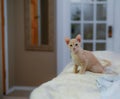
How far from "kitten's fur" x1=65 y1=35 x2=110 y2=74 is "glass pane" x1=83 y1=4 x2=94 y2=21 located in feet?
7.51

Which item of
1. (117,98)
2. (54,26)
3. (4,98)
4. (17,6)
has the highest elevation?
(17,6)

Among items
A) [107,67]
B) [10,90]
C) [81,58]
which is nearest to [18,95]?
[10,90]

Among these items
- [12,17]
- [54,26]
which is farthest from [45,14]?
[12,17]

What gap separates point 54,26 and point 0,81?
1179 mm

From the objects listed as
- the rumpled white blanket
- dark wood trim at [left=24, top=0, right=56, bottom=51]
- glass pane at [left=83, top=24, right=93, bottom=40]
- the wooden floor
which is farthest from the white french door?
the rumpled white blanket

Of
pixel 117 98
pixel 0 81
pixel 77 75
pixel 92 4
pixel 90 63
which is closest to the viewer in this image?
pixel 117 98

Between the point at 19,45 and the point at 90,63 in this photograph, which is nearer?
the point at 90,63

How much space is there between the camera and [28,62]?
4.67 m

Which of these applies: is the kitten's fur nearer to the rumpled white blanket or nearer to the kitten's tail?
the kitten's tail

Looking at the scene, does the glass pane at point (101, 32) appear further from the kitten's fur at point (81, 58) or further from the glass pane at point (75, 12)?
the kitten's fur at point (81, 58)

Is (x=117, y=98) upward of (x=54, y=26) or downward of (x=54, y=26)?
downward

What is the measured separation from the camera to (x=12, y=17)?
4566mm

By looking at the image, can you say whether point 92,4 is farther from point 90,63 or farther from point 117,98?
point 117,98

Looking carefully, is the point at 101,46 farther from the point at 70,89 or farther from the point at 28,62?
the point at 70,89
